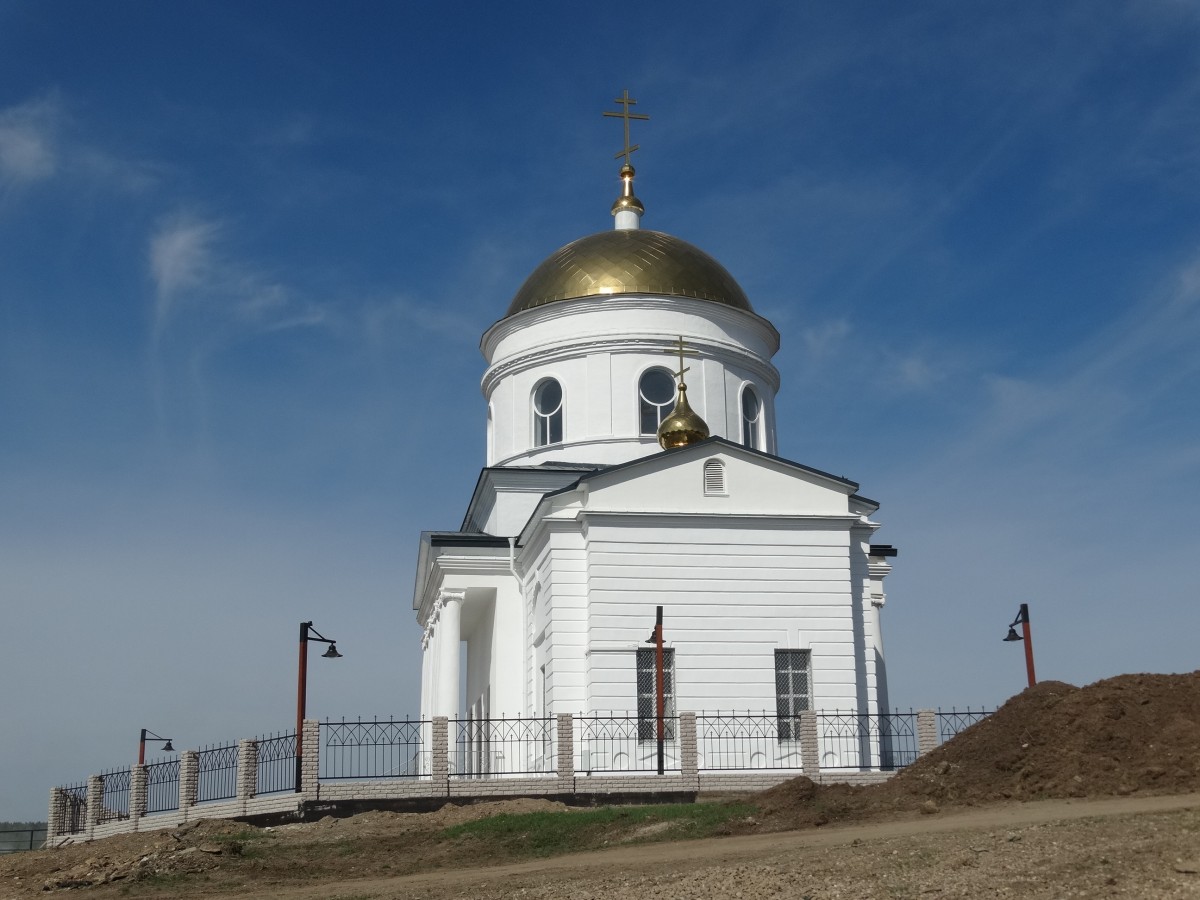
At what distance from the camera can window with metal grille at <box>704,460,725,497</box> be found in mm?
20328

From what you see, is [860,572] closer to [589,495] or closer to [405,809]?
[589,495]

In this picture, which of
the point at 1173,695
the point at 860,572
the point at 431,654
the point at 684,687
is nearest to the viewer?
the point at 1173,695

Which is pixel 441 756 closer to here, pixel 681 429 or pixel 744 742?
pixel 744 742

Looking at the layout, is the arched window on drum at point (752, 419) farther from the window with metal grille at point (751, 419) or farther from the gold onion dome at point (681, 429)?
the gold onion dome at point (681, 429)

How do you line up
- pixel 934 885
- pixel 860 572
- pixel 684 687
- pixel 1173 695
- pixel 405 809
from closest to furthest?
pixel 934 885 → pixel 1173 695 → pixel 405 809 → pixel 684 687 → pixel 860 572

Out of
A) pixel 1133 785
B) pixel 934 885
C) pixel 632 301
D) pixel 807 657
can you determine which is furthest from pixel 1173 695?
pixel 632 301

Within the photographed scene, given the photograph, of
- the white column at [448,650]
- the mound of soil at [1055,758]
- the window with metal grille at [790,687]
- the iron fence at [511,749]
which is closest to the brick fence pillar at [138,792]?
the iron fence at [511,749]

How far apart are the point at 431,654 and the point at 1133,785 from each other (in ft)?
49.1

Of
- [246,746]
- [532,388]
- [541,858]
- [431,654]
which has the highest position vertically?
[532,388]

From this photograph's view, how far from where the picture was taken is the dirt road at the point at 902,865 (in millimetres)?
8758

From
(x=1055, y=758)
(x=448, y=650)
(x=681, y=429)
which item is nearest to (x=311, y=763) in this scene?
(x=448, y=650)

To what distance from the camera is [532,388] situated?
25.8 meters

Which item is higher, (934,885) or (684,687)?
(684,687)

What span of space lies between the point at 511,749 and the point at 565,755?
4.45 meters
